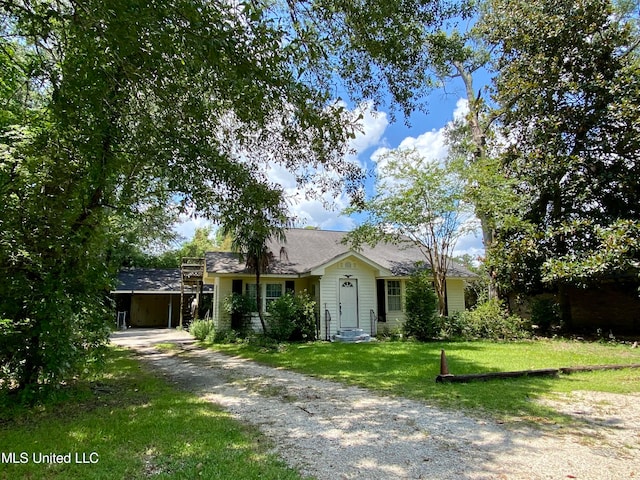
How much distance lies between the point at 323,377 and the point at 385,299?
931 cm

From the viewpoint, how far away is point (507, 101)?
54.4 ft

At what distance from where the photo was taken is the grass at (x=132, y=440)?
338 cm

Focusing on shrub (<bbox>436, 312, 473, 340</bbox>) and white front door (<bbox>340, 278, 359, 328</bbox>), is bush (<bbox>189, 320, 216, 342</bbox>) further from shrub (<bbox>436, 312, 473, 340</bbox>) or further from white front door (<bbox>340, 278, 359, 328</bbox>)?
shrub (<bbox>436, 312, 473, 340</bbox>)

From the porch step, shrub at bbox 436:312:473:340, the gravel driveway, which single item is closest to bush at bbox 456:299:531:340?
shrub at bbox 436:312:473:340

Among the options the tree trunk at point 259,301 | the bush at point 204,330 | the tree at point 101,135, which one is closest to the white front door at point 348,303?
the tree trunk at point 259,301

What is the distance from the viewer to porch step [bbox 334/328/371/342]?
14.7 m

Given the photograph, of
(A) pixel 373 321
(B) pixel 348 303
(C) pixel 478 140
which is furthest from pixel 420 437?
(C) pixel 478 140

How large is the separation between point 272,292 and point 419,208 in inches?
281

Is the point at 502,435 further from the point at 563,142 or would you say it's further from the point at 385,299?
the point at 563,142

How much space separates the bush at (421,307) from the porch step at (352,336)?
1.87 metres

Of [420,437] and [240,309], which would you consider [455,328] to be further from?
[420,437]

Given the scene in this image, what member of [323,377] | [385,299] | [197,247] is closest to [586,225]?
[385,299]

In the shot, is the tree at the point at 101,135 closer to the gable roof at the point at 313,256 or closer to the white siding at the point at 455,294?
the gable roof at the point at 313,256

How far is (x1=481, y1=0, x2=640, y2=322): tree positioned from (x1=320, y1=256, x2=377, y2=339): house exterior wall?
5534mm
